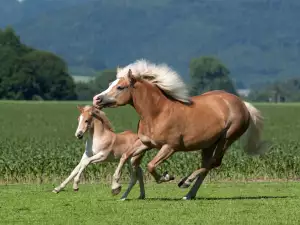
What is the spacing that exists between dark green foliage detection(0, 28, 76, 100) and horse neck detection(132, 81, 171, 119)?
337 ft

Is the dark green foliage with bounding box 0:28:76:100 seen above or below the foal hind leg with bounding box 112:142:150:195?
below

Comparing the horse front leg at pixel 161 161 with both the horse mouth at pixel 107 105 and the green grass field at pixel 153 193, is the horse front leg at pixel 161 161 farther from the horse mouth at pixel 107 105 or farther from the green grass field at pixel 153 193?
the horse mouth at pixel 107 105

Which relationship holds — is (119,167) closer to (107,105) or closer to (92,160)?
(107,105)

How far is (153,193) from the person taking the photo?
18.6m

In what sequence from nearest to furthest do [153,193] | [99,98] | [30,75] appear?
[99,98] → [153,193] → [30,75]

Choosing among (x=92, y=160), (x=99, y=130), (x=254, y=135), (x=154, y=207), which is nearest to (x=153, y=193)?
(x=92, y=160)

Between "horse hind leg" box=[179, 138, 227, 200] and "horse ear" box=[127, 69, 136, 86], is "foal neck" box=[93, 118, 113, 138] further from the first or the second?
"horse ear" box=[127, 69, 136, 86]

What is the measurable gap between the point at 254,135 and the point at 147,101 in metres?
2.85

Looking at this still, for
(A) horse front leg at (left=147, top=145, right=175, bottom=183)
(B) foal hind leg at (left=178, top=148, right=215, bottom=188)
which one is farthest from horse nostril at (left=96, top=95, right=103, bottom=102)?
(B) foal hind leg at (left=178, top=148, right=215, bottom=188)

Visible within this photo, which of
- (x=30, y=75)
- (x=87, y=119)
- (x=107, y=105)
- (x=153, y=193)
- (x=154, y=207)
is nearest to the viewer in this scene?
(x=154, y=207)

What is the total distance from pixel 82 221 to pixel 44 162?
11.1m

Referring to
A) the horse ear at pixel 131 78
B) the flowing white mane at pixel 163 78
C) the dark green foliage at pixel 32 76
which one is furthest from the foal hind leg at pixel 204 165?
the dark green foliage at pixel 32 76

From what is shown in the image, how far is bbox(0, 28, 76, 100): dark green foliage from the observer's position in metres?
120

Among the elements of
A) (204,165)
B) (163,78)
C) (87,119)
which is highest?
(163,78)
